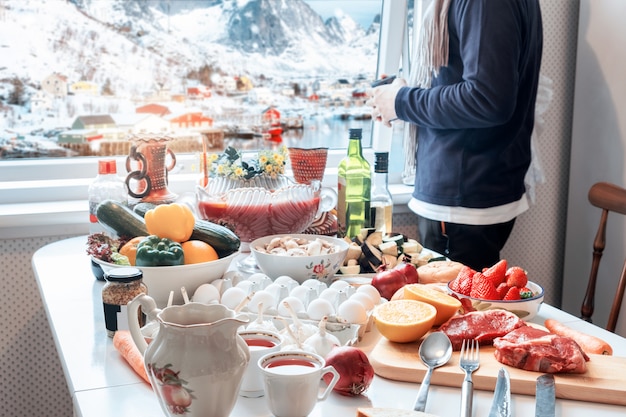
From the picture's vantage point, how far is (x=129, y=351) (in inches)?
45.1

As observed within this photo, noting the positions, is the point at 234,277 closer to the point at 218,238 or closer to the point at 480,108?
the point at 218,238

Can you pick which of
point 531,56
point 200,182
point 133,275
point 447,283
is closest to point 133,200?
point 200,182

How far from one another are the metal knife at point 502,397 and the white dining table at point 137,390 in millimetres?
26

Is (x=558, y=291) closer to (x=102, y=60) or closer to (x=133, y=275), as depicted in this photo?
(x=102, y=60)

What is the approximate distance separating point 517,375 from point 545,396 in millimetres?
62

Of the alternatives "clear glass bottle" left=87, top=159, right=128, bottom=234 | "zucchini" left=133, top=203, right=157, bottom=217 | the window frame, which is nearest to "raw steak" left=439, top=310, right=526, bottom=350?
"zucchini" left=133, top=203, right=157, bottom=217

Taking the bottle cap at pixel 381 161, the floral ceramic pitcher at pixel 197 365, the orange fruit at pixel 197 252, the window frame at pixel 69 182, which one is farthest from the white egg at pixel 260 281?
the window frame at pixel 69 182

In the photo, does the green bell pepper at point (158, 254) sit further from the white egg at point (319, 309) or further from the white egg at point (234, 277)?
the white egg at point (319, 309)

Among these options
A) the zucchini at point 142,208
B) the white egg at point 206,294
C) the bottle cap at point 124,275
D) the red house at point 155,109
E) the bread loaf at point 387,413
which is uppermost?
the red house at point 155,109

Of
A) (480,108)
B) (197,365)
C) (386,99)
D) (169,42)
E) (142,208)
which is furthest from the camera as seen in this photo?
(169,42)

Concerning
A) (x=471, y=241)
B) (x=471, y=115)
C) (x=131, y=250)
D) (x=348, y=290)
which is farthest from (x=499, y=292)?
(x=471, y=241)

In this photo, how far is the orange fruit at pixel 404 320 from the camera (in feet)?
3.78

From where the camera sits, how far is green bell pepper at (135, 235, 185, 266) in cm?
139

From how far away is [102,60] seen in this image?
257 cm
